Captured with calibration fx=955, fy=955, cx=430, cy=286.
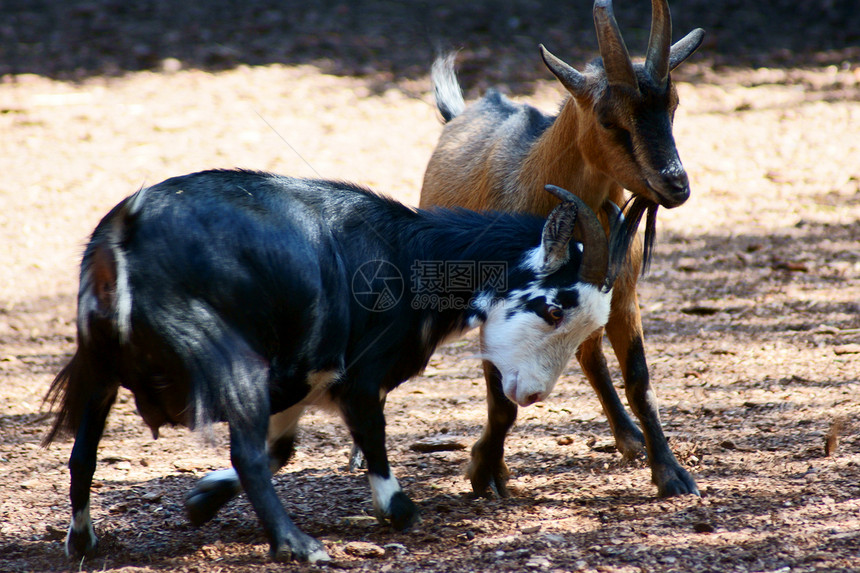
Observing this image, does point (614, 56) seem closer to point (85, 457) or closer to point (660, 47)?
point (660, 47)

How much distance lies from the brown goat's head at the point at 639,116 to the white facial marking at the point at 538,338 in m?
0.51

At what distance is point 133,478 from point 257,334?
144 centimetres

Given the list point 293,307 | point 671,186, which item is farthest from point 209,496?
point 671,186

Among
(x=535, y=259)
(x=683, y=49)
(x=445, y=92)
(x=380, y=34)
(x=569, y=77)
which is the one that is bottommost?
(x=535, y=259)

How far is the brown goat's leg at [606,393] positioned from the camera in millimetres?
4652

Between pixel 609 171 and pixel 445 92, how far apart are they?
7.96 ft

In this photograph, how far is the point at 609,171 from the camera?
406 cm

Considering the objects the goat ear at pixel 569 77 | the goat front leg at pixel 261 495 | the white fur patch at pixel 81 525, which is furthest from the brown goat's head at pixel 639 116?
the white fur patch at pixel 81 525

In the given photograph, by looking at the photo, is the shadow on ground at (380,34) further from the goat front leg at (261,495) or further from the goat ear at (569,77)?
the goat front leg at (261,495)

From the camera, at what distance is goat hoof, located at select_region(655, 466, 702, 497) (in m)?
4.08

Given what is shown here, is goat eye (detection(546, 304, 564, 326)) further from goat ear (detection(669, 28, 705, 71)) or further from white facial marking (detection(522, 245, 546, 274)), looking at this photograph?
goat ear (detection(669, 28, 705, 71))

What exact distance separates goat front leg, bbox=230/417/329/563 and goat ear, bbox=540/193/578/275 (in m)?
1.33

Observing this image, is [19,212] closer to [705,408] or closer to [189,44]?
[189,44]

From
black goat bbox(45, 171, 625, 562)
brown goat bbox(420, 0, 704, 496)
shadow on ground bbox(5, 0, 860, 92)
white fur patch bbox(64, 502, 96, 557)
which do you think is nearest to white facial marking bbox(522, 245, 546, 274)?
black goat bbox(45, 171, 625, 562)
